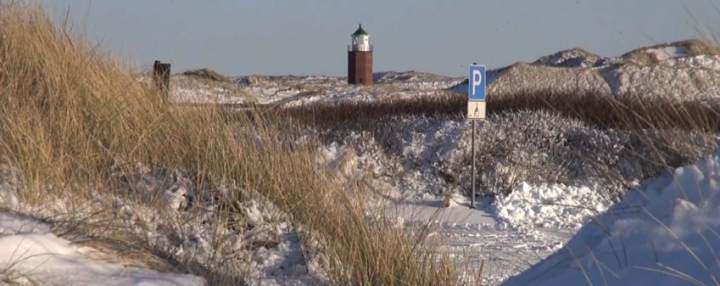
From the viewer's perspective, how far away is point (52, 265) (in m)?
4.14

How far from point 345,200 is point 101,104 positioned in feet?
6.06

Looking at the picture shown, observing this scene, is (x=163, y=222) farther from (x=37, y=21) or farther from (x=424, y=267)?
(x=37, y=21)

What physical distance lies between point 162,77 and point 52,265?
2.97 metres

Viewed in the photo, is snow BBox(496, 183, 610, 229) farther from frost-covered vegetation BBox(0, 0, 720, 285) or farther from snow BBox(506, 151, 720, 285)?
snow BBox(506, 151, 720, 285)

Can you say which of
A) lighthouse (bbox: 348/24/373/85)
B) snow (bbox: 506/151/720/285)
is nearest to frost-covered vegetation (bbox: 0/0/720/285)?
snow (bbox: 506/151/720/285)

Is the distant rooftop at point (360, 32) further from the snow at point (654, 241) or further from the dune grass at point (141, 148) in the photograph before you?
the snow at point (654, 241)

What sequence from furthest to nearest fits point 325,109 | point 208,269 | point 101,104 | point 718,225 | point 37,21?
point 325,109 → point 37,21 → point 101,104 → point 208,269 → point 718,225

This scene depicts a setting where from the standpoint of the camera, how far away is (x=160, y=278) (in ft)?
14.5

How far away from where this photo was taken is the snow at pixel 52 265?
4.02 metres

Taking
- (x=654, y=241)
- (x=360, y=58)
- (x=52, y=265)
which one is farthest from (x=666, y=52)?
(x=654, y=241)

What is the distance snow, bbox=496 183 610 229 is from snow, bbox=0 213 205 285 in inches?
227

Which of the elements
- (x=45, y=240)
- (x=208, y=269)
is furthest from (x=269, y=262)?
(x=45, y=240)

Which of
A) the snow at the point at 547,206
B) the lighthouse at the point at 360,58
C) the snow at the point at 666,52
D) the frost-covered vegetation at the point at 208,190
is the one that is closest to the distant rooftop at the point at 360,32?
the lighthouse at the point at 360,58

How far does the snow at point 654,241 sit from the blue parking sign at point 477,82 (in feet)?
27.3
